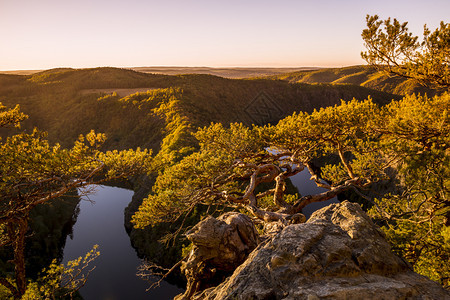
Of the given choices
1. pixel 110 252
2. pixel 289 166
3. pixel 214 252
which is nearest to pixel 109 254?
pixel 110 252

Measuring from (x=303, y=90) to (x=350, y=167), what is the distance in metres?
117

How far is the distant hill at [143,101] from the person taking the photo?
6756cm

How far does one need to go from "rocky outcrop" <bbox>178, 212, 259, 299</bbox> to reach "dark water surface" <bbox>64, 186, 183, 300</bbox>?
12757 millimetres

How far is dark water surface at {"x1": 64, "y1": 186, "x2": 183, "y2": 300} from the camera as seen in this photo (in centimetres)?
2639

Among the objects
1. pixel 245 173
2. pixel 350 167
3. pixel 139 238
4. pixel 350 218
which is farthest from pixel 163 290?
pixel 350 218

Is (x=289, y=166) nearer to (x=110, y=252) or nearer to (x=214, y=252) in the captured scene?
(x=214, y=252)

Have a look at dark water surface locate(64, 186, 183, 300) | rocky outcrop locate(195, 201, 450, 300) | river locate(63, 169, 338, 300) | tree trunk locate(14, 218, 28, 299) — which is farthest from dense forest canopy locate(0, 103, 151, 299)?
rocky outcrop locate(195, 201, 450, 300)

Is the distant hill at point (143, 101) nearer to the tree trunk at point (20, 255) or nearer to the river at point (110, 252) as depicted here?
the river at point (110, 252)

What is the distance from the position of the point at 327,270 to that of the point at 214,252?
538 cm

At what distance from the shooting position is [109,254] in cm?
3234

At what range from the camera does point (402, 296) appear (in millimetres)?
4777

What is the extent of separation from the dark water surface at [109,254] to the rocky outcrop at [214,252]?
41.9 feet

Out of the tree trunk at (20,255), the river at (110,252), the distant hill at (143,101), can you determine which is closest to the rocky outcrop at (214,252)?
the tree trunk at (20,255)

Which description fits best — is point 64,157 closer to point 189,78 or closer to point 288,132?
point 288,132
